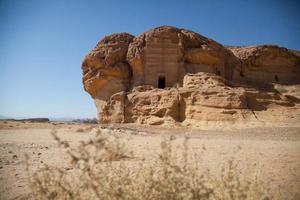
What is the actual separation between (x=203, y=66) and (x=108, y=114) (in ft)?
40.3

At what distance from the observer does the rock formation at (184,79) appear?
847 inches

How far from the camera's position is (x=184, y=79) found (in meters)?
25.7

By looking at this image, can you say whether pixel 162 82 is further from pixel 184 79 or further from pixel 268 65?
pixel 268 65

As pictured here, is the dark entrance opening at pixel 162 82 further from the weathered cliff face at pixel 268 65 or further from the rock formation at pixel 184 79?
the weathered cliff face at pixel 268 65

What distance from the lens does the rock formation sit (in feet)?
70.6

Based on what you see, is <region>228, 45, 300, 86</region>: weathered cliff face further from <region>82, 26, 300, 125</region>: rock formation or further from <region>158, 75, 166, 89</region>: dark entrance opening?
<region>158, 75, 166, 89</region>: dark entrance opening

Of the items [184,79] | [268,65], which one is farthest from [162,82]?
[268,65]

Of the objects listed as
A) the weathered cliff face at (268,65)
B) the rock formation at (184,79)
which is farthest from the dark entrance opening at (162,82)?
the weathered cliff face at (268,65)

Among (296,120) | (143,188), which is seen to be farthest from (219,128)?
(143,188)

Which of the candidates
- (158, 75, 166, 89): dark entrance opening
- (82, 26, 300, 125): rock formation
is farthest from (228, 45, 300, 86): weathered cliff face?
(158, 75, 166, 89): dark entrance opening

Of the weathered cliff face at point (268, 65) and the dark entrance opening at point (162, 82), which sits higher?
the weathered cliff face at point (268, 65)

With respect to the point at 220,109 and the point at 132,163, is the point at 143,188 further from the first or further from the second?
the point at 220,109

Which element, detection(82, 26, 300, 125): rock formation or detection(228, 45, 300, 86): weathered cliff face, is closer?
detection(82, 26, 300, 125): rock formation

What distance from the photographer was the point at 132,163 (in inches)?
219
